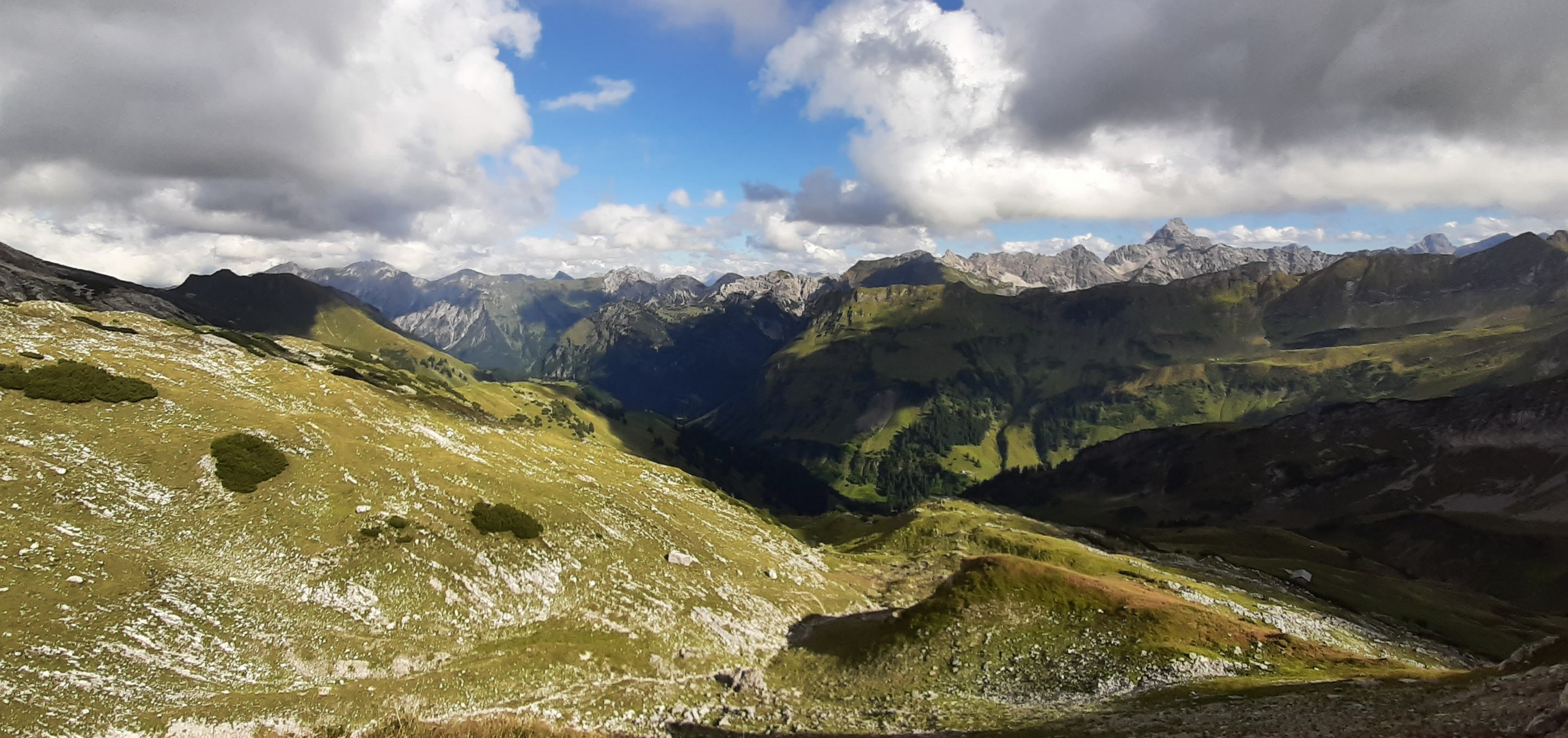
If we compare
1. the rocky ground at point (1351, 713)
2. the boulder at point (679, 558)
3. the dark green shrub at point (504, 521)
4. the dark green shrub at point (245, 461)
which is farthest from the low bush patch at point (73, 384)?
the rocky ground at point (1351, 713)

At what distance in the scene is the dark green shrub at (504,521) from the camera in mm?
57438

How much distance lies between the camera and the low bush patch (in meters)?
54.3

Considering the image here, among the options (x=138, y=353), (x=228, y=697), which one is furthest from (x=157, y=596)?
(x=138, y=353)

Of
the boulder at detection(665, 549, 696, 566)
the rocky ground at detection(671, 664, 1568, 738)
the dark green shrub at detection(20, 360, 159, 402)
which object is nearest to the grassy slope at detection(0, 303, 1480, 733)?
the boulder at detection(665, 549, 696, 566)

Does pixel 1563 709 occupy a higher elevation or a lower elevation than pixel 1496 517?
higher

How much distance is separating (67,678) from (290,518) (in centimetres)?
1958

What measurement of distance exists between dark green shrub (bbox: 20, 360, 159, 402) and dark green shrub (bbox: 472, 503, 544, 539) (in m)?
31.2

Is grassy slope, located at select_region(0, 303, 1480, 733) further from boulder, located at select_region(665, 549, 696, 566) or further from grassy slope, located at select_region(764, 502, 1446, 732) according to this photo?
boulder, located at select_region(665, 549, 696, 566)

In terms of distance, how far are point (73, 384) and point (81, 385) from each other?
473mm

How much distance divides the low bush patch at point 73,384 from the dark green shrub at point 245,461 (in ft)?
37.0

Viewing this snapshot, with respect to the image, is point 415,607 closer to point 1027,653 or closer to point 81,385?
point 81,385

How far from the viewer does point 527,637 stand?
4791 centimetres

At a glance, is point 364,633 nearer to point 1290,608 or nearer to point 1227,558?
point 1290,608

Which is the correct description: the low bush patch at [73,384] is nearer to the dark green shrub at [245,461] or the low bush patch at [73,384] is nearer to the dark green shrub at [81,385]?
the dark green shrub at [81,385]
